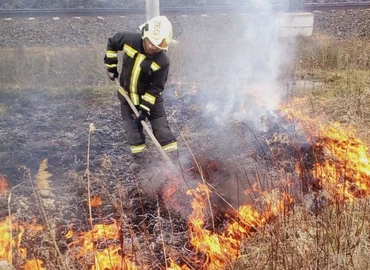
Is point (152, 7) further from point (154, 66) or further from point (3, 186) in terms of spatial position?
point (3, 186)

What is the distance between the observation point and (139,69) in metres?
5.14

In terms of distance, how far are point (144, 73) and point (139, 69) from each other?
0.09m

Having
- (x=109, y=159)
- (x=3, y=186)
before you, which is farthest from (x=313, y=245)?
(x=3, y=186)

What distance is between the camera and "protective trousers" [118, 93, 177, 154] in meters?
5.55

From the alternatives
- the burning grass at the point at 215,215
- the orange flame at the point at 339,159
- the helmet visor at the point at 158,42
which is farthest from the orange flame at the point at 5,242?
the orange flame at the point at 339,159

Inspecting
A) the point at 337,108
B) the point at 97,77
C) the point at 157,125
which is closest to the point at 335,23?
the point at 337,108

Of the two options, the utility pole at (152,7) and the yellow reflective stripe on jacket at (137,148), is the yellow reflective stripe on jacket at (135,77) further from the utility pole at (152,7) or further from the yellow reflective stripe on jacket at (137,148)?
the utility pole at (152,7)

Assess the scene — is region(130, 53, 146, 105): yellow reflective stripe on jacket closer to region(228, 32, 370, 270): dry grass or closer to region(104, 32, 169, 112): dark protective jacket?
region(104, 32, 169, 112): dark protective jacket

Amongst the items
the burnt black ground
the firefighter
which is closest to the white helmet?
the firefighter

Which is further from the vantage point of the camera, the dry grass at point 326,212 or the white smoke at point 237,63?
the white smoke at point 237,63

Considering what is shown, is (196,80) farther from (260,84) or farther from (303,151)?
(303,151)

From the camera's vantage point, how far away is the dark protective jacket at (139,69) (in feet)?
16.6

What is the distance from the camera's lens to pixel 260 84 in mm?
8656

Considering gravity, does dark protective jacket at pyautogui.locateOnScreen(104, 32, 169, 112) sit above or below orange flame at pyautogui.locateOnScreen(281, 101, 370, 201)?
above
